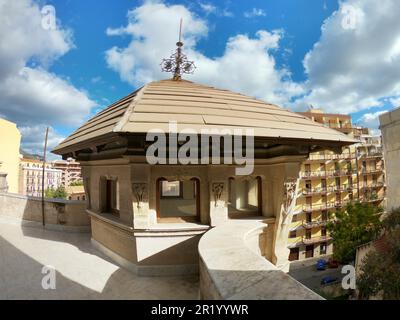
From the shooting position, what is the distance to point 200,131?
14.3 feet

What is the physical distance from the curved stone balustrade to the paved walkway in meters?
1.59

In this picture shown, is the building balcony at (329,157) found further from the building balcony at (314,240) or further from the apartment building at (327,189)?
the building balcony at (314,240)

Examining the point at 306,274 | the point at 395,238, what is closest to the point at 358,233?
the point at 306,274

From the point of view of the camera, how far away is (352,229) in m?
21.3

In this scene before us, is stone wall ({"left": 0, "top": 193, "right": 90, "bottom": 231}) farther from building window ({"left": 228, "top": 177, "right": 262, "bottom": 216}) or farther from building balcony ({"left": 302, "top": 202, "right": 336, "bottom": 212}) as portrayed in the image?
building balcony ({"left": 302, "top": 202, "right": 336, "bottom": 212})

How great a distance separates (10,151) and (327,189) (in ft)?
137

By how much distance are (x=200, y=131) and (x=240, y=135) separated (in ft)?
2.90

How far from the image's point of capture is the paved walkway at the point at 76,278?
15.7ft

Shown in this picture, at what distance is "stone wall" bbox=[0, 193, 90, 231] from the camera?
1045 centimetres

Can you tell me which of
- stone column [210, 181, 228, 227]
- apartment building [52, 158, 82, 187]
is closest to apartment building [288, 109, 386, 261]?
stone column [210, 181, 228, 227]

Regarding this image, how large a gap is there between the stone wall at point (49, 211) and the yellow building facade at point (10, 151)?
18.1m

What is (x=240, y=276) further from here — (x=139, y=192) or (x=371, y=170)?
(x=371, y=170)

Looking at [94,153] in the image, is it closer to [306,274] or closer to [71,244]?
[71,244]

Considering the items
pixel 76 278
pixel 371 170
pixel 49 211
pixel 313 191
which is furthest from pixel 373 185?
pixel 76 278
